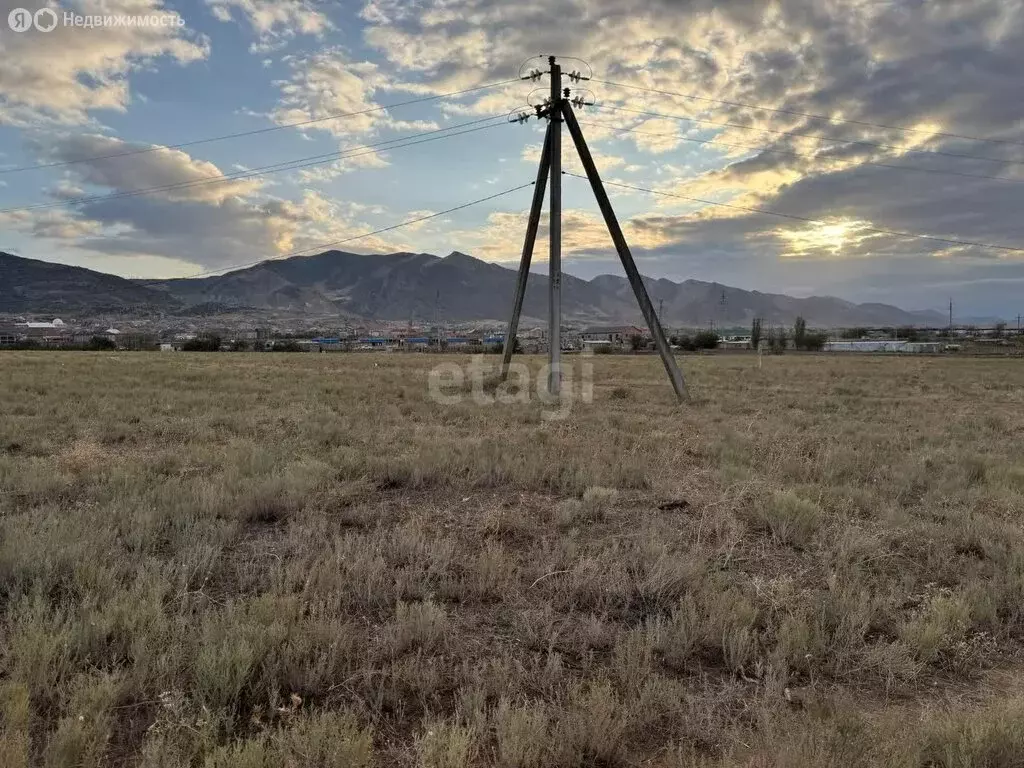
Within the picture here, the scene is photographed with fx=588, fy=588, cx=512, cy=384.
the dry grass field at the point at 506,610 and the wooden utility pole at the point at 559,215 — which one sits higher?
the wooden utility pole at the point at 559,215

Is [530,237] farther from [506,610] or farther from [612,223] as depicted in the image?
[506,610]

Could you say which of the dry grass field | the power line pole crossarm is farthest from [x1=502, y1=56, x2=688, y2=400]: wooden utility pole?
the dry grass field

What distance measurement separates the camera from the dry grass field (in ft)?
9.91

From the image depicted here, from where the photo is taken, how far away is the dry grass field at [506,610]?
302 centimetres

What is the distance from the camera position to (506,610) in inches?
183

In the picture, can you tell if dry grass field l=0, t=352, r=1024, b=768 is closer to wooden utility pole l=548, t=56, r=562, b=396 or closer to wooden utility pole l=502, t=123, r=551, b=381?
wooden utility pole l=548, t=56, r=562, b=396

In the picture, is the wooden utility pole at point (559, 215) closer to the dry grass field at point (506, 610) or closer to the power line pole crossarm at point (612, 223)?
the power line pole crossarm at point (612, 223)

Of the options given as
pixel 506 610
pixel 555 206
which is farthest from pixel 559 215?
pixel 506 610

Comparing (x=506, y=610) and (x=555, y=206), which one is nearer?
(x=506, y=610)

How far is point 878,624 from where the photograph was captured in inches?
175

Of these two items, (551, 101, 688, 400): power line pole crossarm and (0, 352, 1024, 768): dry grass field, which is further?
(551, 101, 688, 400): power line pole crossarm

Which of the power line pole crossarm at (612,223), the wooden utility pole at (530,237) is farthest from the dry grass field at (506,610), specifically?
the wooden utility pole at (530,237)

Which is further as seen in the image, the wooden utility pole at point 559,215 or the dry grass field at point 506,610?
the wooden utility pole at point 559,215

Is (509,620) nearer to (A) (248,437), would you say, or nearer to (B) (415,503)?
(B) (415,503)
